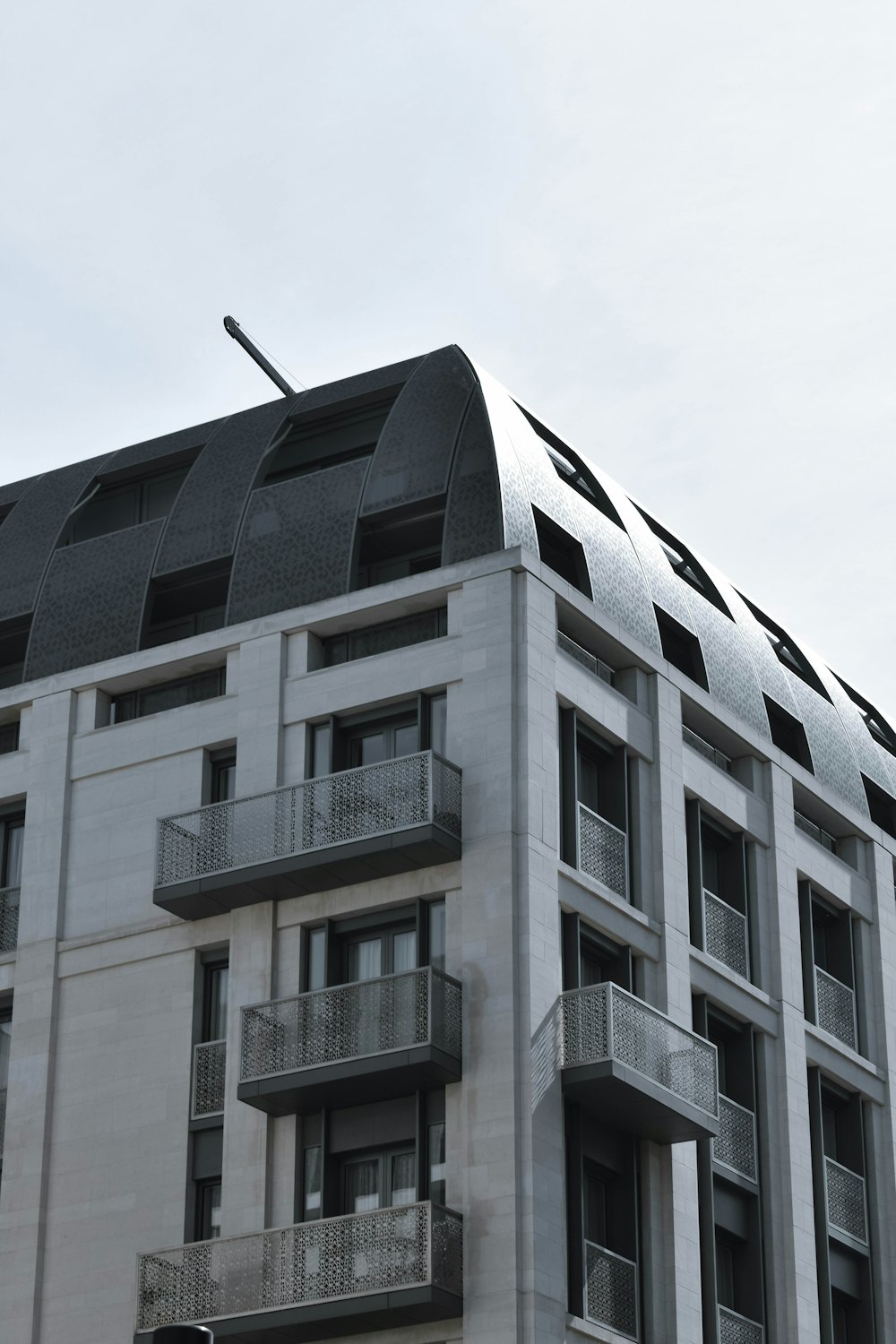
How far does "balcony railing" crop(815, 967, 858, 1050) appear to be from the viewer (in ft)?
166

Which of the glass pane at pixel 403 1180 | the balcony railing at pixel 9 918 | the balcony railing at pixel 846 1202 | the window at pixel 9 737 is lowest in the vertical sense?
the glass pane at pixel 403 1180

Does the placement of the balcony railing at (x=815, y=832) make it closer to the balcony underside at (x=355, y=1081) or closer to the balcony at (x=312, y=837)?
the balcony at (x=312, y=837)

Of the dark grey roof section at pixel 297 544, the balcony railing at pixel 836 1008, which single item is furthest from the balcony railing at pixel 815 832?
the dark grey roof section at pixel 297 544

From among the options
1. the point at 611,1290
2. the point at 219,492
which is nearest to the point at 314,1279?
the point at 611,1290

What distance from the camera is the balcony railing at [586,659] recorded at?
4622 cm

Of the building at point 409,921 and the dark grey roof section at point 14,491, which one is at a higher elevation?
the dark grey roof section at point 14,491

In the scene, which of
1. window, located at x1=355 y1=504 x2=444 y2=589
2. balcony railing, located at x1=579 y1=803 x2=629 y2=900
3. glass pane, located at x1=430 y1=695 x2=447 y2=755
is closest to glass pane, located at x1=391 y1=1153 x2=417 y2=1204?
balcony railing, located at x1=579 y1=803 x2=629 y2=900

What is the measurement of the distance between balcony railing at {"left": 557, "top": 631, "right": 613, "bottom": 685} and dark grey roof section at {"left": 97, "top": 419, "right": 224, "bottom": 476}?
9.48m

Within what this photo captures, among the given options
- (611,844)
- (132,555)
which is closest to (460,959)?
(611,844)

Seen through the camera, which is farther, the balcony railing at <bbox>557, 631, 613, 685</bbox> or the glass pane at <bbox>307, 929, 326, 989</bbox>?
the balcony railing at <bbox>557, 631, 613, 685</bbox>

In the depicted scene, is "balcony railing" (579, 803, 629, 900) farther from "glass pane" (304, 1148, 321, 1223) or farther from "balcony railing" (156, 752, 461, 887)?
"glass pane" (304, 1148, 321, 1223)

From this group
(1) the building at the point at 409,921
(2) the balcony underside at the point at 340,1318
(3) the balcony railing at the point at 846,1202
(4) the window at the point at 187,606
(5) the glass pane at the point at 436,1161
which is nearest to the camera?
(2) the balcony underside at the point at 340,1318

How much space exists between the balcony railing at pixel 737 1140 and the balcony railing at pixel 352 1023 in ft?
24.1

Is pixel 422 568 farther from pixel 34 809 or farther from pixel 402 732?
pixel 34 809
